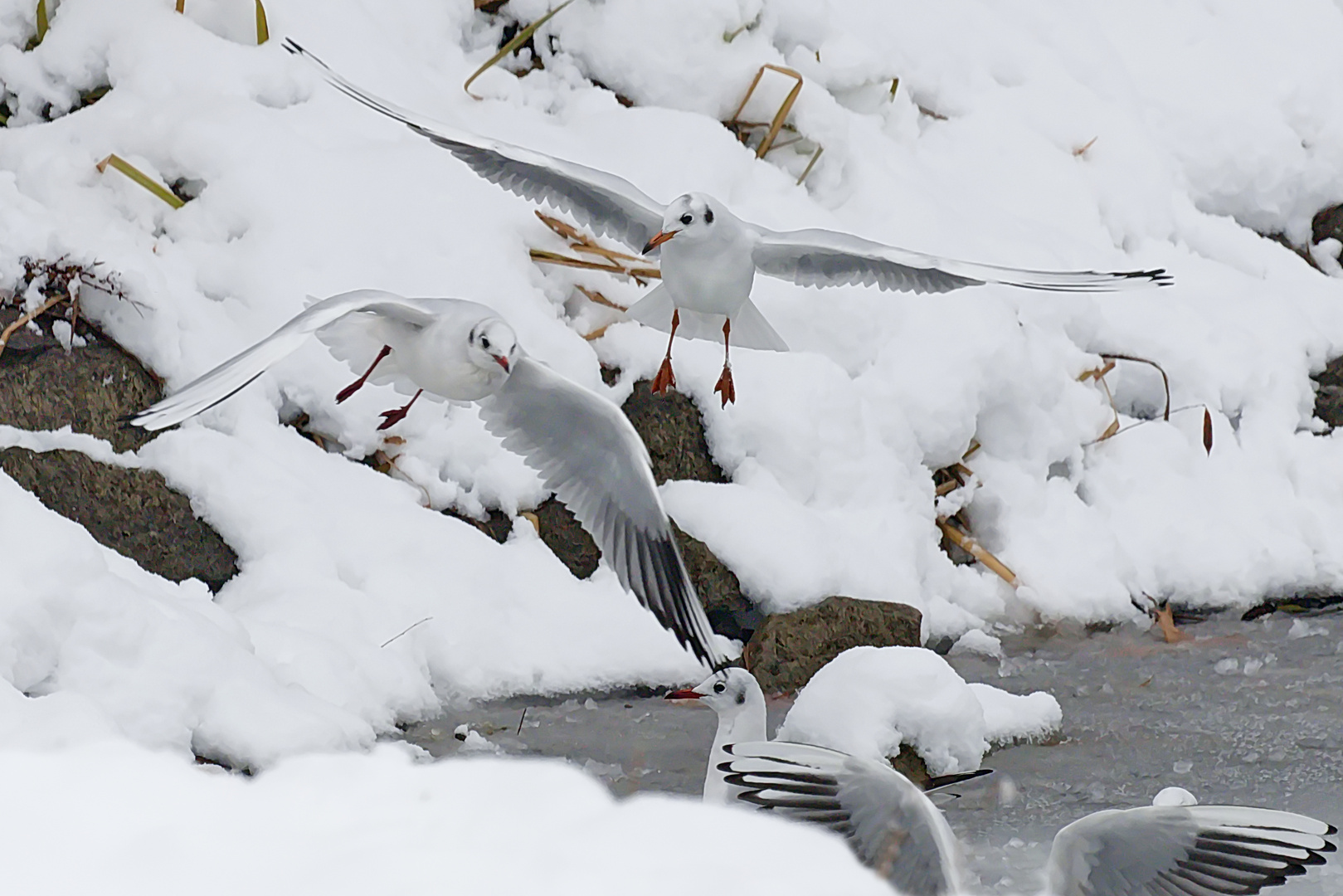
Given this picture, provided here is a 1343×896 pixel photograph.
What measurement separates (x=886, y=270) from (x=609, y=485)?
31.1 inches

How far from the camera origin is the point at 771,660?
3568 millimetres

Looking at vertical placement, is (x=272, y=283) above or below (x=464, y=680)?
above

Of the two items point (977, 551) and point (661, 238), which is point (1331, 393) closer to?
point (977, 551)

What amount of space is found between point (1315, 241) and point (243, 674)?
5.14m

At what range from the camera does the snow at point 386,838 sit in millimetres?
1550

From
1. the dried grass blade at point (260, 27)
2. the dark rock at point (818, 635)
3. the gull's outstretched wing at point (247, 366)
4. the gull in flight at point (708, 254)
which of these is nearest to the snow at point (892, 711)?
the dark rock at point (818, 635)

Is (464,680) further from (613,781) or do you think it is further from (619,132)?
(619,132)

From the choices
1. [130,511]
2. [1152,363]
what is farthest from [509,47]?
[1152,363]

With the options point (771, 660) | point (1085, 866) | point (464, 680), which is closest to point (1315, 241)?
point (771, 660)

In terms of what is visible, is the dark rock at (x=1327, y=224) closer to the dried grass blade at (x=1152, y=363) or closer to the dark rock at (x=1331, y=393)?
the dark rock at (x=1331, y=393)

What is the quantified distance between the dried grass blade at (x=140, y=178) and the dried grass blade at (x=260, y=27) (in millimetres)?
684

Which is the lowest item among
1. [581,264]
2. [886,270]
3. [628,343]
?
[628,343]

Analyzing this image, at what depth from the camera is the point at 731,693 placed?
2840 mm

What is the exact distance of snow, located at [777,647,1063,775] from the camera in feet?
9.83
